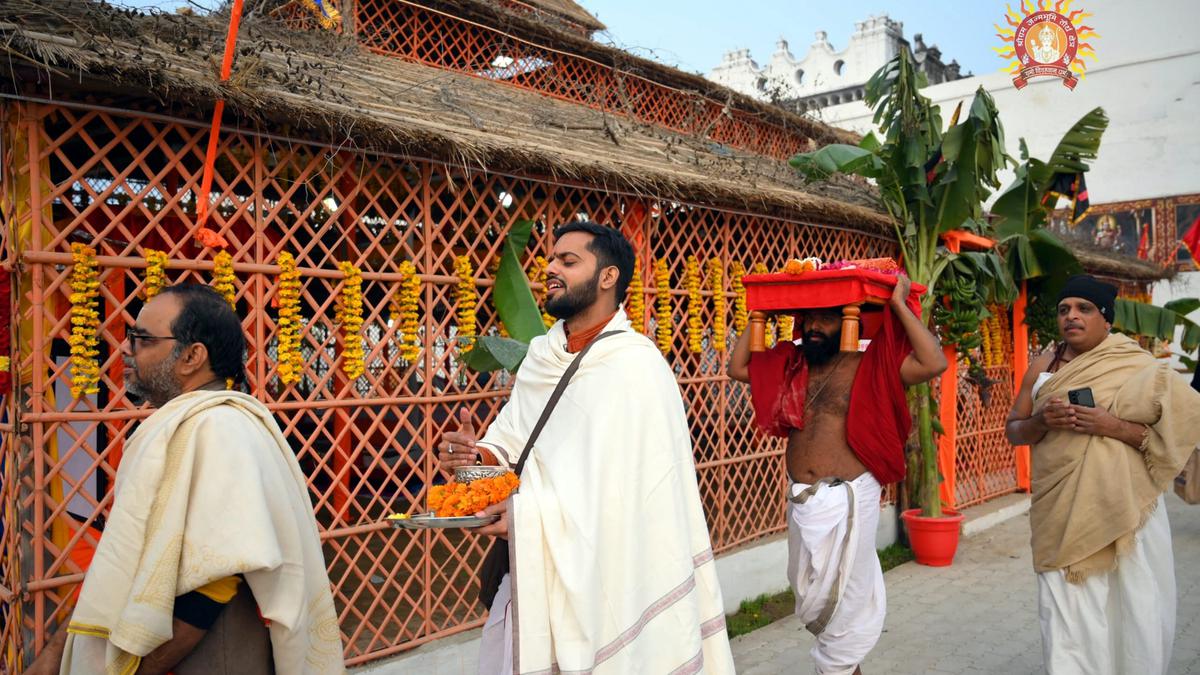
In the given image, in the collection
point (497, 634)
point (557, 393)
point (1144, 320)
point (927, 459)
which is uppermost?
point (557, 393)

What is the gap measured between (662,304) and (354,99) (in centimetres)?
237

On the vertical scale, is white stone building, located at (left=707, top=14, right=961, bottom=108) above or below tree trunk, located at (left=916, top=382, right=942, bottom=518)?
above

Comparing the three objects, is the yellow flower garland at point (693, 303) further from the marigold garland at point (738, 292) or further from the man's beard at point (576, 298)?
the man's beard at point (576, 298)

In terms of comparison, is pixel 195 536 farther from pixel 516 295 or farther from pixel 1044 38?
pixel 1044 38

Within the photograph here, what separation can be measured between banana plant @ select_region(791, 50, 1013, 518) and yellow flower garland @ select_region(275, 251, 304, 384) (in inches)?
183

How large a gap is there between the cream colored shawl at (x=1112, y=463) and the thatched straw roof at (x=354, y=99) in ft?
8.48

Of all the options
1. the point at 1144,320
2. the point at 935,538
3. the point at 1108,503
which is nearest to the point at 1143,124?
the point at 1144,320

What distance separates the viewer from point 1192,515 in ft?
31.6

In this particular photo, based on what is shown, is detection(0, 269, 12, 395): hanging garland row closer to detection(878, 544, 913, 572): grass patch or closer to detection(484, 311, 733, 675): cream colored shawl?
detection(484, 311, 733, 675): cream colored shawl

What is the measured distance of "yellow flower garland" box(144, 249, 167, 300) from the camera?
3.50 meters

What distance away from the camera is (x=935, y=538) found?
7383mm

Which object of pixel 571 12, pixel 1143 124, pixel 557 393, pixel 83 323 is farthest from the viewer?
pixel 1143 124

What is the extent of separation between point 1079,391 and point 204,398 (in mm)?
3676

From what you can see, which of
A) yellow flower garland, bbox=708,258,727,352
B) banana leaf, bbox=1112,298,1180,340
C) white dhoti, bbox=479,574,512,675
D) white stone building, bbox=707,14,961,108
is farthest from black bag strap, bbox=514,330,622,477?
white stone building, bbox=707,14,961,108
